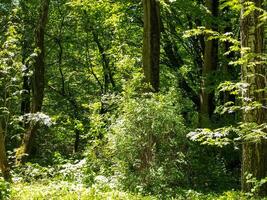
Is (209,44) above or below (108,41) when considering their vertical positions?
below

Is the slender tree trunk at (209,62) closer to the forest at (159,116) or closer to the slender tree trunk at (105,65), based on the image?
the forest at (159,116)

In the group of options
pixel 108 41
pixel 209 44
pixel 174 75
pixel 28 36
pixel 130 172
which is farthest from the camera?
pixel 108 41

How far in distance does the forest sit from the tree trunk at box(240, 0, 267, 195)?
2 cm

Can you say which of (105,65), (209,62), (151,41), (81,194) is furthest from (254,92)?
(105,65)

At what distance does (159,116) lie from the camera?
941 centimetres

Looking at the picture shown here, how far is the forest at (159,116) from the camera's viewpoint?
731cm

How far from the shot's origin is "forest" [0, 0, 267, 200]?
24.0 feet

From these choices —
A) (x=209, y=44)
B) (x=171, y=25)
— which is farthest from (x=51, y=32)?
(x=209, y=44)

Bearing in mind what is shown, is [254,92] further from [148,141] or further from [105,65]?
[105,65]

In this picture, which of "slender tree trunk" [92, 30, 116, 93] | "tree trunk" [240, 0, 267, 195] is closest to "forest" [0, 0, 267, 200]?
"tree trunk" [240, 0, 267, 195]

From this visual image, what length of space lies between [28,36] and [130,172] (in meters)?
10.1

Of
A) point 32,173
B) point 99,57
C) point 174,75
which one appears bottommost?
point 32,173

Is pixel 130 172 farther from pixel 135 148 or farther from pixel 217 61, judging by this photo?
pixel 217 61

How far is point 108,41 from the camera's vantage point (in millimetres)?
21844
